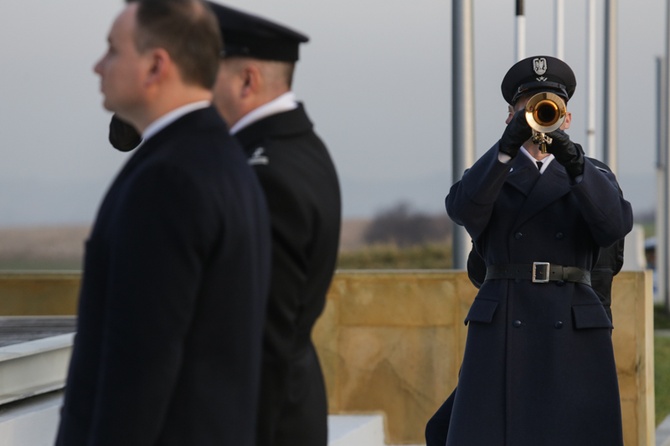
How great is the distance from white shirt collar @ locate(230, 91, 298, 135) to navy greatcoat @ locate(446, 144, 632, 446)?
1.89 meters

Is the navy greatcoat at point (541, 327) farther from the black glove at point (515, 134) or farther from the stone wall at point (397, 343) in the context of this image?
the stone wall at point (397, 343)

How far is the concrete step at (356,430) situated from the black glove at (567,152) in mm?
2422

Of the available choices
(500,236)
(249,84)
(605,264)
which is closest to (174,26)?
(249,84)

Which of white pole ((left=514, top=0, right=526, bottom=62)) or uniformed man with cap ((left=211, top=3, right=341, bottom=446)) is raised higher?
white pole ((left=514, top=0, right=526, bottom=62))

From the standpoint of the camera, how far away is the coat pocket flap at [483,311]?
15.0ft

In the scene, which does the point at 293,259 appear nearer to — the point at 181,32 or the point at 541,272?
the point at 181,32

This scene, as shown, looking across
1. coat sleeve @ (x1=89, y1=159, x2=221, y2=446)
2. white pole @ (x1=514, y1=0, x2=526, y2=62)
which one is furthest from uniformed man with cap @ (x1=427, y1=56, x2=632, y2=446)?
white pole @ (x1=514, y1=0, x2=526, y2=62)

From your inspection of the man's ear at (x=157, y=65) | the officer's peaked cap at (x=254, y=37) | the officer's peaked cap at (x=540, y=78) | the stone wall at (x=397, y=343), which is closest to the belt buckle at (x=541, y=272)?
the officer's peaked cap at (x=540, y=78)

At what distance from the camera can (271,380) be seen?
2576mm

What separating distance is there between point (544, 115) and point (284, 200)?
6.34 ft

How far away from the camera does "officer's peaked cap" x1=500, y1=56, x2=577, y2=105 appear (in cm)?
456

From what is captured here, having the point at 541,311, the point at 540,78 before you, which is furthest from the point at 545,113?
the point at 541,311

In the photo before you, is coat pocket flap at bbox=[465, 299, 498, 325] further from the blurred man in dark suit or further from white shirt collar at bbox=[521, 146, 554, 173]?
the blurred man in dark suit

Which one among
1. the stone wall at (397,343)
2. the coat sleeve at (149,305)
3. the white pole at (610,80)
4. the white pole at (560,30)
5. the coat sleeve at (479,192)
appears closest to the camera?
the coat sleeve at (149,305)
